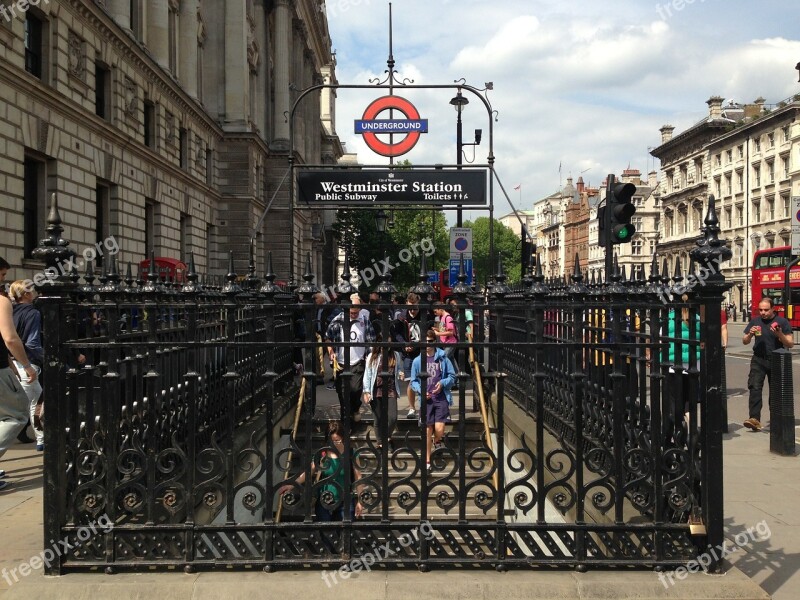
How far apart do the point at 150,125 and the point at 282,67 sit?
2445cm

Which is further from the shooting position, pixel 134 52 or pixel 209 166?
pixel 209 166

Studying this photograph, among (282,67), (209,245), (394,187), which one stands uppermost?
(282,67)

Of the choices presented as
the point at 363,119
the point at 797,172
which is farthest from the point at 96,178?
the point at 797,172

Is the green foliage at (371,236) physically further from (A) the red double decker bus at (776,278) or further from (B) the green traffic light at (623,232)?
(B) the green traffic light at (623,232)

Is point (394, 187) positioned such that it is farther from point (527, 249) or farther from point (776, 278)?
point (776, 278)

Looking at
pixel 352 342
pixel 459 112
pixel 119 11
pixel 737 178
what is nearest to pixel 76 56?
pixel 119 11

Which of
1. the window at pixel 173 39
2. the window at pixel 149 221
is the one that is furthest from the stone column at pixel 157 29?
the window at pixel 149 221

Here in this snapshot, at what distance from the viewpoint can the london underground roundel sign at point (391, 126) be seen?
37.8 feet

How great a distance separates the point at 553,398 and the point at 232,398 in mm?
3718

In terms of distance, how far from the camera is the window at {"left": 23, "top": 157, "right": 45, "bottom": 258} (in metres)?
18.6

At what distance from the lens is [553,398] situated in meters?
7.24

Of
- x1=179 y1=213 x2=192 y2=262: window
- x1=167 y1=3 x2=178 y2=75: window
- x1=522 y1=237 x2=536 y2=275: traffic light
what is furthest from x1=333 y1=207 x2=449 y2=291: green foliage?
x1=522 y1=237 x2=536 y2=275: traffic light

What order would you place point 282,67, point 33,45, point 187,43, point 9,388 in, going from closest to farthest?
point 9,388, point 33,45, point 187,43, point 282,67

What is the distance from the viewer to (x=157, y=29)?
27.9 metres
